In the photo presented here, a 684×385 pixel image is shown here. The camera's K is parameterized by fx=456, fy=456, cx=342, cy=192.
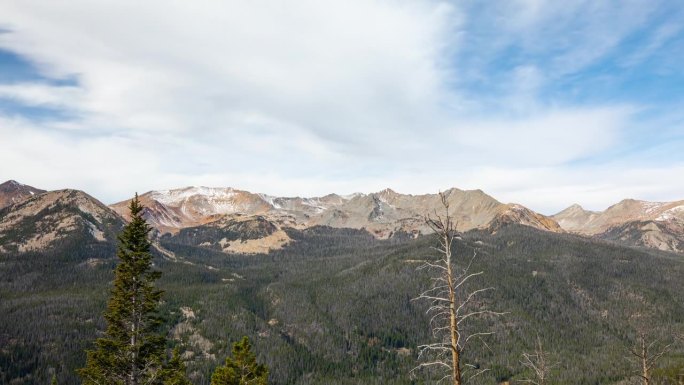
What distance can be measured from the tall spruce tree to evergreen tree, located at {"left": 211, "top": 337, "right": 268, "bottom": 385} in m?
9.20

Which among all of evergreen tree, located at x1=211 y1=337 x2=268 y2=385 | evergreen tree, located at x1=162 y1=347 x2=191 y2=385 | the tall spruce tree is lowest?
evergreen tree, located at x1=211 y1=337 x2=268 y2=385

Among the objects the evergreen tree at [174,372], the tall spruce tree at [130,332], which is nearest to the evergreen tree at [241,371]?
the evergreen tree at [174,372]

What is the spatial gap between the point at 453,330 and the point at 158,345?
83.6ft

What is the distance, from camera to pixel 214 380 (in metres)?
43.2

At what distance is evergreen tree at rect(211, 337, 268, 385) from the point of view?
4369 centimetres

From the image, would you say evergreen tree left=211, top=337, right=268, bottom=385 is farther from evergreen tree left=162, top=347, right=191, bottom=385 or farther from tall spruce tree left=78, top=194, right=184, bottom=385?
tall spruce tree left=78, top=194, right=184, bottom=385

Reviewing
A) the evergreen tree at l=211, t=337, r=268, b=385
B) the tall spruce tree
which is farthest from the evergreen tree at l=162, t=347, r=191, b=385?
the evergreen tree at l=211, t=337, r=268, b=385

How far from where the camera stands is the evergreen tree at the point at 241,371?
1720 inches

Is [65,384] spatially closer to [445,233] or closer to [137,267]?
[137,267]

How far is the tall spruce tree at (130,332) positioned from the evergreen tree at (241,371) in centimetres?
920

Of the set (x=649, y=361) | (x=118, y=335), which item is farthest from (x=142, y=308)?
(x=649, y=361)

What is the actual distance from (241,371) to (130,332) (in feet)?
52.3

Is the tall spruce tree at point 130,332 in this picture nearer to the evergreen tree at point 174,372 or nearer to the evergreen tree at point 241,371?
the evergreen tree at point 174,372

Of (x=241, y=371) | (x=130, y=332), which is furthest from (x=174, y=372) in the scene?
(x=241, y=371)
